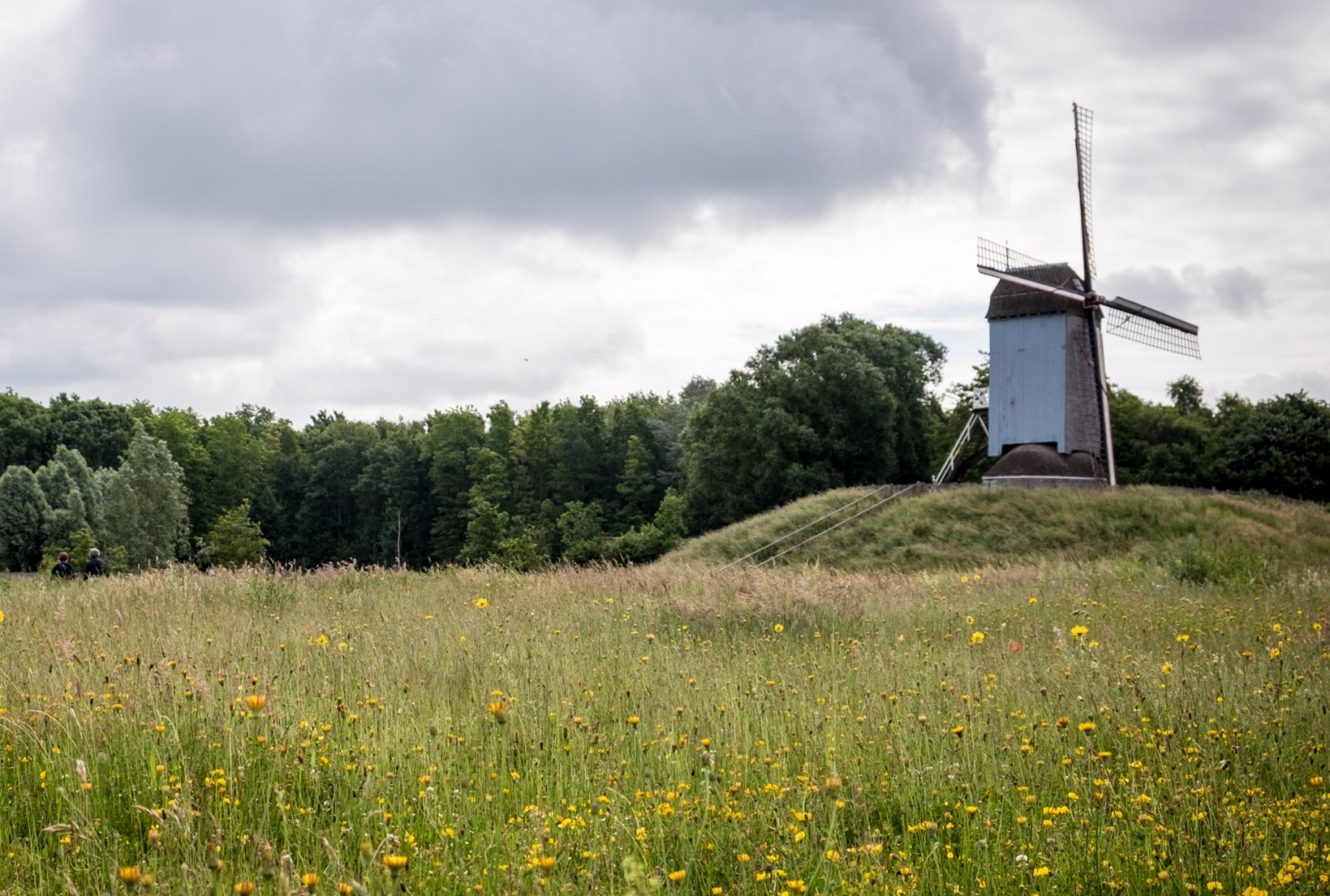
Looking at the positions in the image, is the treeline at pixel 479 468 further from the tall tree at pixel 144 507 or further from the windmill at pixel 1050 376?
the windmill at pixel 1050 376

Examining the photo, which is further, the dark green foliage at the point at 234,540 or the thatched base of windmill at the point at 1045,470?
the dark green foliage at the point at 234,540

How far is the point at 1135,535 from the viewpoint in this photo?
84.9 ft

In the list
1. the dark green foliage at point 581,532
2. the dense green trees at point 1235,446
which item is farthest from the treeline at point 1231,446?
the dark green foliage at point 581,532

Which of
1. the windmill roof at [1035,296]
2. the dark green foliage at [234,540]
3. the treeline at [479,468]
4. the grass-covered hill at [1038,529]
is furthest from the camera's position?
the dark green foliage at [234,540]

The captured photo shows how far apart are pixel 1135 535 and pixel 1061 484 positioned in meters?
4.95

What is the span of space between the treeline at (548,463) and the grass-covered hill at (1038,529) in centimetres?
616

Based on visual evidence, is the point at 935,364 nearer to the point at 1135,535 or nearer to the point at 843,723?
the point at 1135,535

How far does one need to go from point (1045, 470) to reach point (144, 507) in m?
49.9

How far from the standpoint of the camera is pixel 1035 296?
32.9 metres

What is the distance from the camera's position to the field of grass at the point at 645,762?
3.76 meters

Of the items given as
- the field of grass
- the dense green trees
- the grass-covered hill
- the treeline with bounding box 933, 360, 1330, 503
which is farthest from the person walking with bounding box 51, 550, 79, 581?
the dense green trees

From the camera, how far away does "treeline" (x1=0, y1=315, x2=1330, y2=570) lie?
44969 millimetres

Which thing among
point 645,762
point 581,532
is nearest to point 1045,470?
point 645,762

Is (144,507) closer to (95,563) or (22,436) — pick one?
(22,436)
